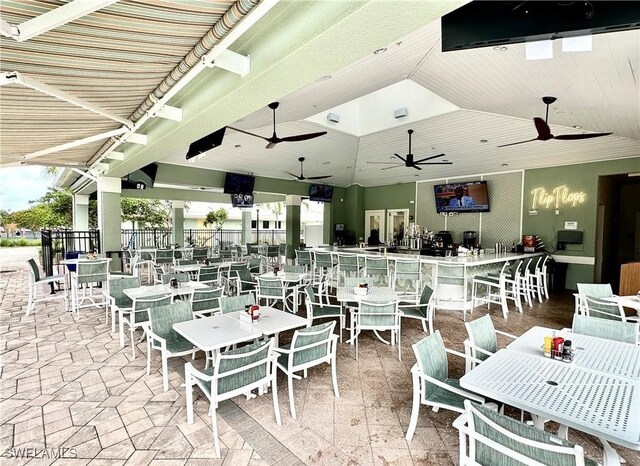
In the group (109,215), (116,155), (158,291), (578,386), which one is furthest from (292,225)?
(578,386)

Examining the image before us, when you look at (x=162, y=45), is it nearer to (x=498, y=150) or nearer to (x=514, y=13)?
(x=514, y=13)

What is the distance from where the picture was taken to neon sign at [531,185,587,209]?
804cm

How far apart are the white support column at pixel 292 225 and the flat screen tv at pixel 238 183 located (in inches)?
69.8

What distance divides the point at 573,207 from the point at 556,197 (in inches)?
17.4

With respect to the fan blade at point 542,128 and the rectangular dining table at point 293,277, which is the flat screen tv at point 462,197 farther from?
the rectangular dining table at point 293,277

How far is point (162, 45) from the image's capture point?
2383 mm

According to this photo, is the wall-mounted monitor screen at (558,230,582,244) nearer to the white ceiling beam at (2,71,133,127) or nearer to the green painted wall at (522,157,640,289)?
the green painted wall at (522,157,640,289)

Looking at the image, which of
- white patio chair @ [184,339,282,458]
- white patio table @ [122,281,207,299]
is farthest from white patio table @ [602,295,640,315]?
white patio table @ [122,281,207,299]

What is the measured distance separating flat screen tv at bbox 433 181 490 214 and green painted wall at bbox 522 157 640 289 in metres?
1.08

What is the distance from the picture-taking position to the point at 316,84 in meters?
5.03

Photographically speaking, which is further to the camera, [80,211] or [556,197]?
[80,211]

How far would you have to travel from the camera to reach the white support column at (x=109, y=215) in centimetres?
727

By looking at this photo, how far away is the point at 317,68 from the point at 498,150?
283 inches

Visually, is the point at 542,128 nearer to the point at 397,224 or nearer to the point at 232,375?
the point at 232,375
